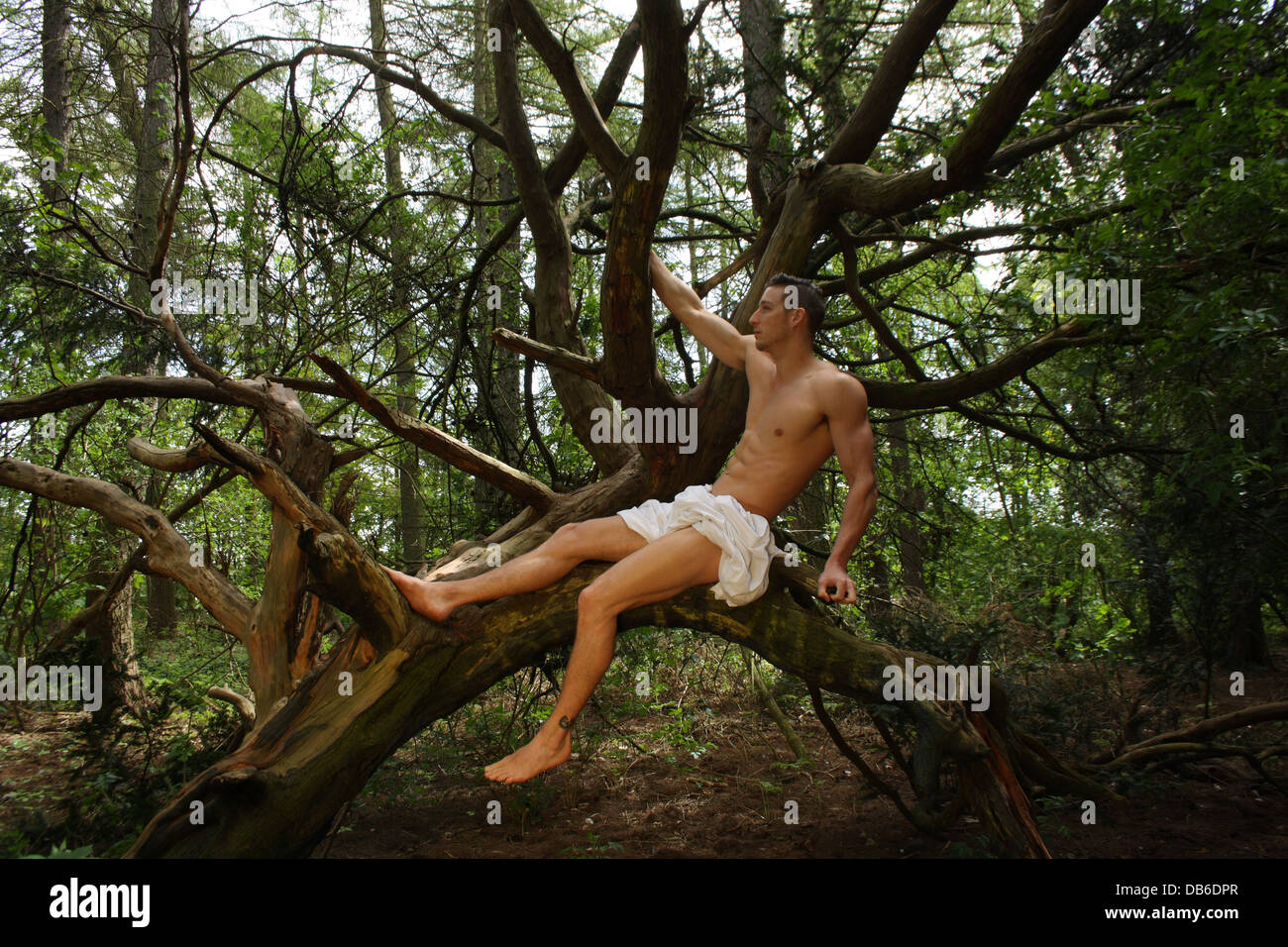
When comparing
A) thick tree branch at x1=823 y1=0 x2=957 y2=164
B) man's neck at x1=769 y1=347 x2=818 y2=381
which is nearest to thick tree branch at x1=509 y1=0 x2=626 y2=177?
man's neck at x1=769 y1=347 x2=818 y2=381

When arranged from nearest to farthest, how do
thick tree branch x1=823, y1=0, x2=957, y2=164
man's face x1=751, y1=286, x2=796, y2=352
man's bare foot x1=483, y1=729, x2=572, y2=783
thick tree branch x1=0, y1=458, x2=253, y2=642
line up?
Answer: 1. man's bare foot x1=483, y1=729, x2=572, y2=783
2. man's face x1=751, y1=286, x2=796, y2=352
3. thick tree branch x1=823, y1=0, x2=957, y2=164
4. thick tree branch x1=0, y1=458, x2=253, y2=642

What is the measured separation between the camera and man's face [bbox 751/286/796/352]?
370 centimetres

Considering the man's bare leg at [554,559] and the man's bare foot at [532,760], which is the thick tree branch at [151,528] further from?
the man's bare foot at [532,760]

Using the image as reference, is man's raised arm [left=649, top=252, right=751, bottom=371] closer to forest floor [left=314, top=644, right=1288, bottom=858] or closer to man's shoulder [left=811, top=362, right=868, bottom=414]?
man's shoulder [left=811, top=362, right=868, bottom=414]

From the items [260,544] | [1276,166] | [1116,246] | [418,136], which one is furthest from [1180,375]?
[260,544]

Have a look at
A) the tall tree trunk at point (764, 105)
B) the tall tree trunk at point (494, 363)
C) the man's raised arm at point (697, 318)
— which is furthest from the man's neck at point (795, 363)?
the tall tree trunk at point (494, 363)

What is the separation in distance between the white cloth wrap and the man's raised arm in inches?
34.1

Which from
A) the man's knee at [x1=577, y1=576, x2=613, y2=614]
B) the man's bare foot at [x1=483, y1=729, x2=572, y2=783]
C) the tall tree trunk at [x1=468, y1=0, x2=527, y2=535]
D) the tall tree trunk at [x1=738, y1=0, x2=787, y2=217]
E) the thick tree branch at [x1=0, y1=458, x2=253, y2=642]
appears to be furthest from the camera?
the tall tree trunk at [x1=468, y1=0, x2=527, y2=535]

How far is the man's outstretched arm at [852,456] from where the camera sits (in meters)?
3.33

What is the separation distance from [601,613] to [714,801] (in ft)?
9.22

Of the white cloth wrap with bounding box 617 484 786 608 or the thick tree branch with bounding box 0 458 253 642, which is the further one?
the thick tree branch with bounding box 0 458 253 642

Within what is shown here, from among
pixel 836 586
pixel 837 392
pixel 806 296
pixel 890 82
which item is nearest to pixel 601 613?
pixel 836 586

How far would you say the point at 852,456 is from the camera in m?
3.51
